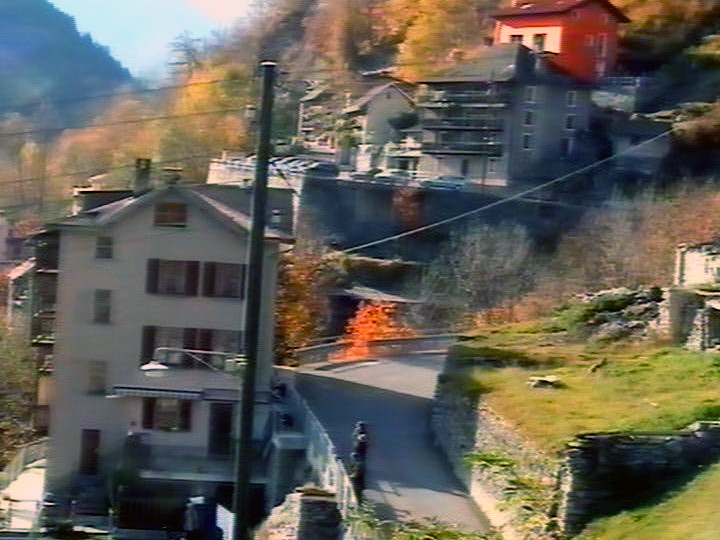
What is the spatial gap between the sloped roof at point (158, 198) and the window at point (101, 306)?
36cm

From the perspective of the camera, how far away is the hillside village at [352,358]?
4.36 meters

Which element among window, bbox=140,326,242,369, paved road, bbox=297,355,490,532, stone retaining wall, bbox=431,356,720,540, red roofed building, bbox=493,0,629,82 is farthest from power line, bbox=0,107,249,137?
red roofed building, bbox=493,0,629,82

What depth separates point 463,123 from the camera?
1333cm

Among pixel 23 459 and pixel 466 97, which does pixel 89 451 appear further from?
pixel 466 97

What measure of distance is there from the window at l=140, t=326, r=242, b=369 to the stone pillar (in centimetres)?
189

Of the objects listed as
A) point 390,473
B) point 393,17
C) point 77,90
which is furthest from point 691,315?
point 393,17

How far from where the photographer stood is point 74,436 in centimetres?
639

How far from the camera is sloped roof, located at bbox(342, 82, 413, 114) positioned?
13.8 metres

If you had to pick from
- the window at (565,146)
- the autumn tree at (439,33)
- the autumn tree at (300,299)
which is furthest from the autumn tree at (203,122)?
the autumn tree at (439,33)

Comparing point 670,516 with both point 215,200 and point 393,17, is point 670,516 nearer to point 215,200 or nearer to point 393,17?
A: point 215,200

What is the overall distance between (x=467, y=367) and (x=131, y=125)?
3973 millimetres

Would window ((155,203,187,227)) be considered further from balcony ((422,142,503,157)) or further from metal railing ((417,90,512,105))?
metal railing ((417,90,512,105))

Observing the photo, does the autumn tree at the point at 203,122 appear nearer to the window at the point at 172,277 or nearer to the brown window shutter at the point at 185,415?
the window at the point at 172,277

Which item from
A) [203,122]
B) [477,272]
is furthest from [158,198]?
[477,272]
